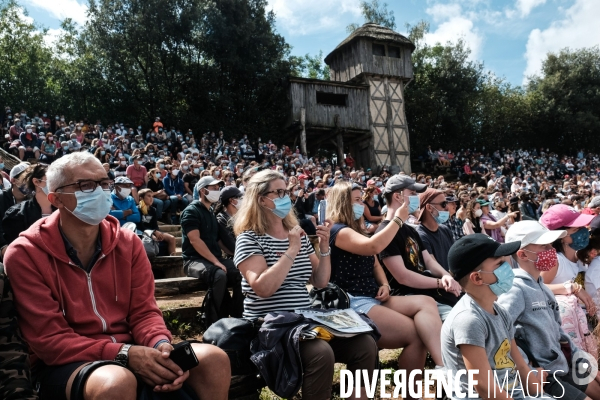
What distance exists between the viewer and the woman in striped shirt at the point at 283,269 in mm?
2816

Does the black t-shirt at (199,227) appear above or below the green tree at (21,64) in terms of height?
below

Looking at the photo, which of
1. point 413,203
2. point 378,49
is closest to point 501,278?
point 413,203

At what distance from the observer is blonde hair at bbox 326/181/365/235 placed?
4.00 metres

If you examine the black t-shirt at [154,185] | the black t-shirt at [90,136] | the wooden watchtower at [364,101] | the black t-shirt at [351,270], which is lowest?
the black t-shirt at [351,270]

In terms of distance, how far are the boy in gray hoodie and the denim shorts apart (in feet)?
3.07

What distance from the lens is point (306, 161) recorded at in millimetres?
22250

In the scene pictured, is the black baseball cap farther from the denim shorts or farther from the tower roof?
the tower roof

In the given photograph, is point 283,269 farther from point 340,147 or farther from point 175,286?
point 340,147

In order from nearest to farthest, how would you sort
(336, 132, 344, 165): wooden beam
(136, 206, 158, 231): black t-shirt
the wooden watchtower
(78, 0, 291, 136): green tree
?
1. (136, 206, 158, 231): black t-shirt
2. (78, 0, 291, 136): green tree
3. the wooden watchtower
4. (336, 132, 344, 165): wooden beam

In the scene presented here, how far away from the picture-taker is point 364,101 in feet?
87.8

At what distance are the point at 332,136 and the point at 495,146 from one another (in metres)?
16.4

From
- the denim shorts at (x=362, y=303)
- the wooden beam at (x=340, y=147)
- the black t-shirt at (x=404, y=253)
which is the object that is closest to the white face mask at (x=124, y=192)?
the black t-shirt at (x=404, y=253)

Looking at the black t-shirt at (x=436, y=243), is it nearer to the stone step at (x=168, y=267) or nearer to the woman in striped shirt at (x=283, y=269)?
the woman in striped shirt at (x=283, y=269)

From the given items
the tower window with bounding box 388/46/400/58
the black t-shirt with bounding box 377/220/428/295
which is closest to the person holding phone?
the black t-shirt with bounding box 377/220/428/295
